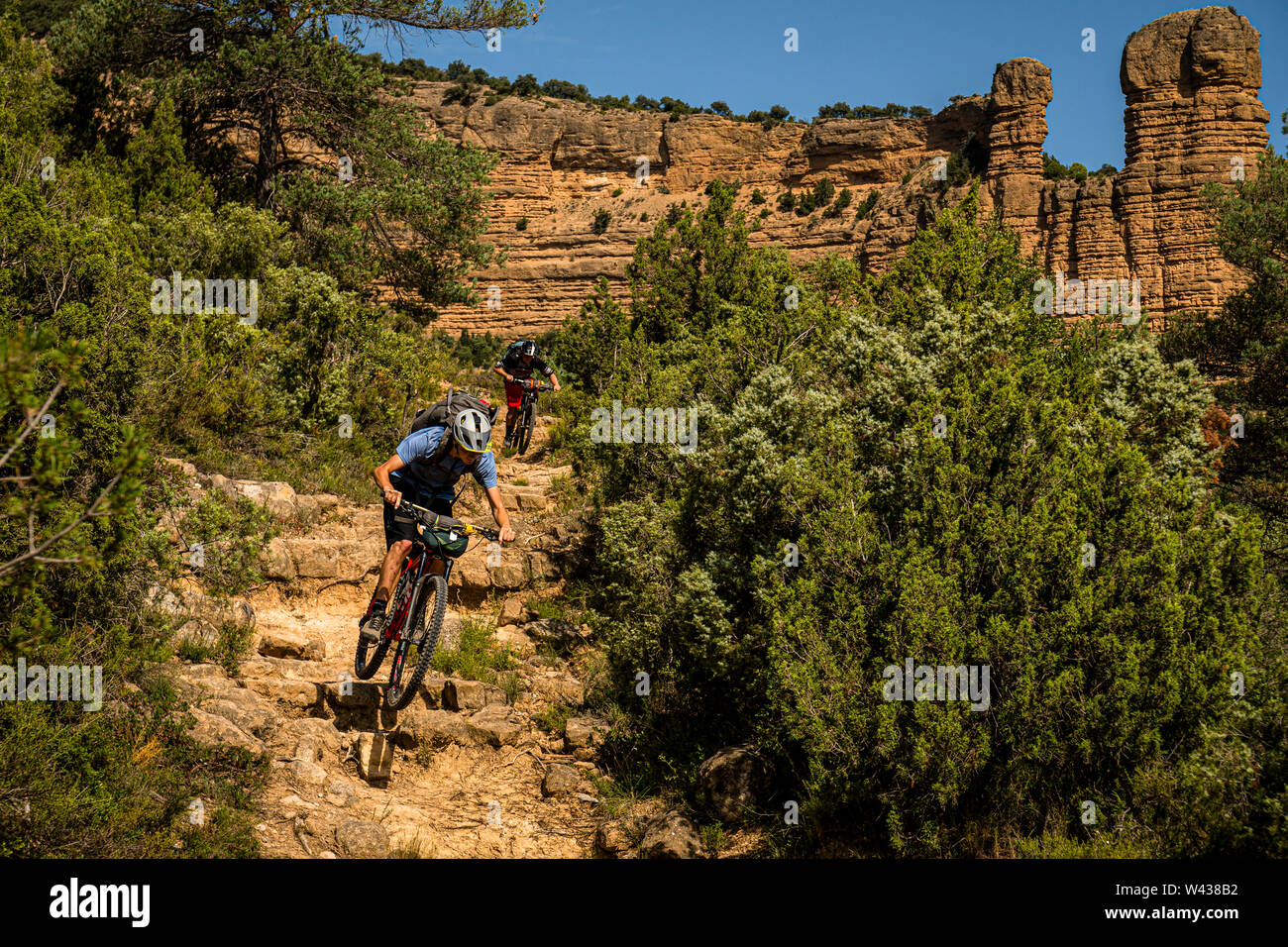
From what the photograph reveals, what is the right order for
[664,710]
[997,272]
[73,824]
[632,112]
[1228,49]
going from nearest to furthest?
[73,824] < [664,710] < [997,272] < [1228,49] < [632,112]

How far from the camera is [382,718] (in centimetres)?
841

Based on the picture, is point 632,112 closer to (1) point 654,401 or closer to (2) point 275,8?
(2) point 275,8

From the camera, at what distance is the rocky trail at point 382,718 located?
22.8 ft

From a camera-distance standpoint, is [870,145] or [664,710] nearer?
[664,710]

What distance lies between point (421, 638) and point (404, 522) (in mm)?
923

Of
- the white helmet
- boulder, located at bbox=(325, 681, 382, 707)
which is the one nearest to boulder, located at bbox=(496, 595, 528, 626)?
boulder, located at bbox=(325, 681, 382, 707)

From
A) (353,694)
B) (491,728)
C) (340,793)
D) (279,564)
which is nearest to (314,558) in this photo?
(279,564)

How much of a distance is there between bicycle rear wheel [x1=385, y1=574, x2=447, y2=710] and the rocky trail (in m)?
0.47

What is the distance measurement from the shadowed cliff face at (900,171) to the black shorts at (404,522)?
117 ft

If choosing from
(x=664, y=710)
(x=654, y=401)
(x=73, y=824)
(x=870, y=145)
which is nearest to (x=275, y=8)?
(x=654, y=401)

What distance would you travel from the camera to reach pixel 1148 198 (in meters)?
45.3

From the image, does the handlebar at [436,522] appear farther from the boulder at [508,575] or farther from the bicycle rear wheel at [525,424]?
the bicycle rear wheel at [525,424]

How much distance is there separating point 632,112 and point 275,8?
46879 mm

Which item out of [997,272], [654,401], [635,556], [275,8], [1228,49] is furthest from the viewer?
[1228,49]
